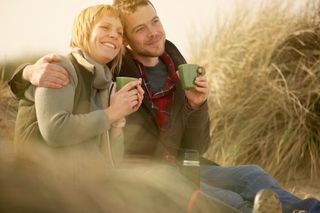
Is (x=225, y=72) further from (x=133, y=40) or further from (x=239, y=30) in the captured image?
(x=133, y=40)

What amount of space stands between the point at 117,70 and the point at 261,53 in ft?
9.92

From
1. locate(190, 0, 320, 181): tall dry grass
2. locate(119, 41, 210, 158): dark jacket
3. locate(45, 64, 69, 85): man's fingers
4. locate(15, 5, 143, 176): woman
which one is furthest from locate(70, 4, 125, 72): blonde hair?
locate(190, 0, 320, 181): tall dry grass

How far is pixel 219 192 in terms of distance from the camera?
2.83 metres

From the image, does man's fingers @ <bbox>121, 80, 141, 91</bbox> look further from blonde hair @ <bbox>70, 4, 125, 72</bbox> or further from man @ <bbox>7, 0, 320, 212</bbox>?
man @ <bbox>7, 0, 320, 212</bbox>

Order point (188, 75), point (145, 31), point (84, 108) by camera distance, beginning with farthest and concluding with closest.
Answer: point (145, 31) < point (188, 75) < point (84, 108)

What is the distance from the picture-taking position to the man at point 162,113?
2990 mm

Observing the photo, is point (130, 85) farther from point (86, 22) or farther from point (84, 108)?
point (86, 22)

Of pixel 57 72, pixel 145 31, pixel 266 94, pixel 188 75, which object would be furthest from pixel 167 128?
pixel 266 94

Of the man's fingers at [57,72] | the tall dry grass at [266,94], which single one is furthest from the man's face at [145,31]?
the tall dry grass at [266,94]

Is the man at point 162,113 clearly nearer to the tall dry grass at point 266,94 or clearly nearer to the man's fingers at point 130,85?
the man's fingers at point 130,85

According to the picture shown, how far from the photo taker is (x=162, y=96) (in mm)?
3117

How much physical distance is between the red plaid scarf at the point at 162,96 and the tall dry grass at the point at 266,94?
2.29m

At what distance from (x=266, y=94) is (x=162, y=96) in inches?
106

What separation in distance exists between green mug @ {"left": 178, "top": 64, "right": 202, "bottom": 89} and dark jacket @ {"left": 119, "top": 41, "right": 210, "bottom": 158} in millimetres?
207
